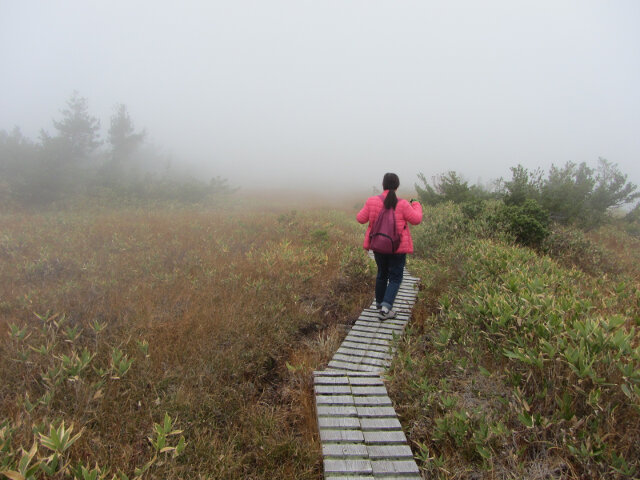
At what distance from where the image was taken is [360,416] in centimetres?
334

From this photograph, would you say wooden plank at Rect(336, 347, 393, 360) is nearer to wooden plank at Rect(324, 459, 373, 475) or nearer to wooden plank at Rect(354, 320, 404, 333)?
wooden plank at Rect(354, 320, 404, 333)

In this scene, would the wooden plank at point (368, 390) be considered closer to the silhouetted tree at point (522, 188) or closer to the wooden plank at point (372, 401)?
the wooden plank at point (372, 401)

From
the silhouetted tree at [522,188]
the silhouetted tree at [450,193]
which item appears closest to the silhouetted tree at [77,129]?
the silhouetted tree at [450,193]

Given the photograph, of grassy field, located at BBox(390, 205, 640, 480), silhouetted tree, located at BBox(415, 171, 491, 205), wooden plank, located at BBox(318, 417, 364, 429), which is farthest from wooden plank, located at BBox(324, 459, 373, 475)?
silhouetted tree, located at BBox(415, 171, 491, 205)

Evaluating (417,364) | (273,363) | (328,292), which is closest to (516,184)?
(328,292)

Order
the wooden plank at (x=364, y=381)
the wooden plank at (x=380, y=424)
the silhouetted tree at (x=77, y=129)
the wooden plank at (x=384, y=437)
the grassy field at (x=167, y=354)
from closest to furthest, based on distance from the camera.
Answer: the grassy field at (x=167, y=354), the wooden plank at (x=384, y=437), the wooden plank at (x=380, y=424), the wooden plank at (x=364, y=381), the silhouetted tree at (x=77, y=129)

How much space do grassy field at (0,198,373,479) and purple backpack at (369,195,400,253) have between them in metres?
Result: 1.35

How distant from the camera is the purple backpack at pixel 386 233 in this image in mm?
5105

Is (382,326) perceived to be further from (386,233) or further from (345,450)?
(345,450)

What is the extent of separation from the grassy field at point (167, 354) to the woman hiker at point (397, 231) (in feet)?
2.15

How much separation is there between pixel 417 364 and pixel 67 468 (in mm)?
3250

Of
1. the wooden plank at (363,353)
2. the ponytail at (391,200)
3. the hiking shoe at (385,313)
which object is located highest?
the ponytail at (391,200)

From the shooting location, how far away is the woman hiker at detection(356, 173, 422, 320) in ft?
16.9

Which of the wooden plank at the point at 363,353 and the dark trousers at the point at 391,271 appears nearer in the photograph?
the wooden plank at the point at 363,353
